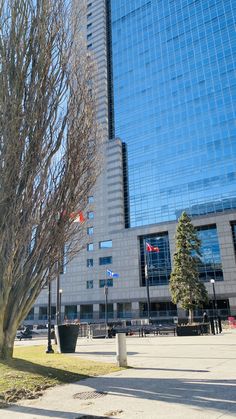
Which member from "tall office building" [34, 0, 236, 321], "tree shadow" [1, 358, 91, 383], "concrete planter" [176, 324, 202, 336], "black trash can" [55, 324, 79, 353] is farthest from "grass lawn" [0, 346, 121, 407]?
"tall office building" [34, 0, 236, 321]

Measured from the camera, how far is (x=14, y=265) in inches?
380

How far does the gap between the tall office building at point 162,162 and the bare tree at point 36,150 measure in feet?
161

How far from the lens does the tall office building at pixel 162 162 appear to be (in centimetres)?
5997

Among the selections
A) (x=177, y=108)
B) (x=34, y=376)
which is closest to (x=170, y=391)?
(x=34, y=376)

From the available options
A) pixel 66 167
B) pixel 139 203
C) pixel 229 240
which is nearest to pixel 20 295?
pixel 66 167

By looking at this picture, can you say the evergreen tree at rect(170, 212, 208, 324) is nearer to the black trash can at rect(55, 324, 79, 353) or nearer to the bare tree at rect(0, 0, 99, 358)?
the black trash can at rect(55, 324, 79, 353)

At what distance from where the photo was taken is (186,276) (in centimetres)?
3584

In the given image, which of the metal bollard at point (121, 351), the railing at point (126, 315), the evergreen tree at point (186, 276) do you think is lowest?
the railing at point (126, 315)

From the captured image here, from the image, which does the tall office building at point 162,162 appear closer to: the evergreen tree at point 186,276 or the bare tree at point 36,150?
the evergreen tree at point 186,276

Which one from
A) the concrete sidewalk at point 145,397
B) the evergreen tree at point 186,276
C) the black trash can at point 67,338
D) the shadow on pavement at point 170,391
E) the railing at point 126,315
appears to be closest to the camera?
the concrete sidewalk at point 145,397

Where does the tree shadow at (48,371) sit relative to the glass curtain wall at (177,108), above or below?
below

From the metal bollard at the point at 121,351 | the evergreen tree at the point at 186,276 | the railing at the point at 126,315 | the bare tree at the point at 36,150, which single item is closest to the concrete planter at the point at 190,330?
the evergreen tree at the point at 186,276

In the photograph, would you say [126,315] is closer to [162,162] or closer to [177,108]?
[162,162]

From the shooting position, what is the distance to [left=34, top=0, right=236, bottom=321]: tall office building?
197 ft
